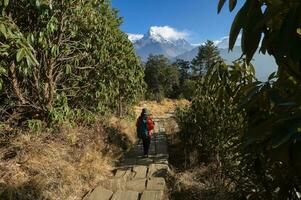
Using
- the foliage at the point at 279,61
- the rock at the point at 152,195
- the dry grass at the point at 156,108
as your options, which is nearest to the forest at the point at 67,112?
the rock at the point at 152,195

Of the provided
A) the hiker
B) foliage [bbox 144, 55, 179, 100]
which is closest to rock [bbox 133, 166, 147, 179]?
the hiker

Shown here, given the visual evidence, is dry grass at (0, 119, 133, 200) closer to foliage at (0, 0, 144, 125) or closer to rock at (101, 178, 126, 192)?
rock at (101, 178, 126, 192)

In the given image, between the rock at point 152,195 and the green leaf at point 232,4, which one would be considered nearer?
the green leaf at point 232,4

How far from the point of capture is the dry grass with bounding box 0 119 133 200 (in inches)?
263

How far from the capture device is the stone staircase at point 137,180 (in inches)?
286

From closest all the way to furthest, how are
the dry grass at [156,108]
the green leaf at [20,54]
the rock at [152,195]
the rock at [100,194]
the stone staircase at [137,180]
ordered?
the green leaf at [20,54] < the rock at [152,195] < the rock at [100,194] < the stone staircase at [137,180] < the dry grass at [156,108]

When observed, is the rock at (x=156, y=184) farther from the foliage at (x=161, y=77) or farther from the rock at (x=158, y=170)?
the foliage at (x=161, y=77)

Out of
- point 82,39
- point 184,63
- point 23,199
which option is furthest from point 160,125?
point 184,63

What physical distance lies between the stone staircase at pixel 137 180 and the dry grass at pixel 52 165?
12.9 inches

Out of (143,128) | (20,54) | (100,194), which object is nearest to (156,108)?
(143,128)

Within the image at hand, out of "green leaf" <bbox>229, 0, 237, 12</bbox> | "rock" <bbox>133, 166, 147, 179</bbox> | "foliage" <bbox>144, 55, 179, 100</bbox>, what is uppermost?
"foliage" <bbox>144, 55, 179, 100</bbox>

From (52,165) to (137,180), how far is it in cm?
188

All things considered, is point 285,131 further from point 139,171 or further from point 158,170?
point 139,171

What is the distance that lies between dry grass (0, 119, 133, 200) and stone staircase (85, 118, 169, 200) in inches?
12.9
